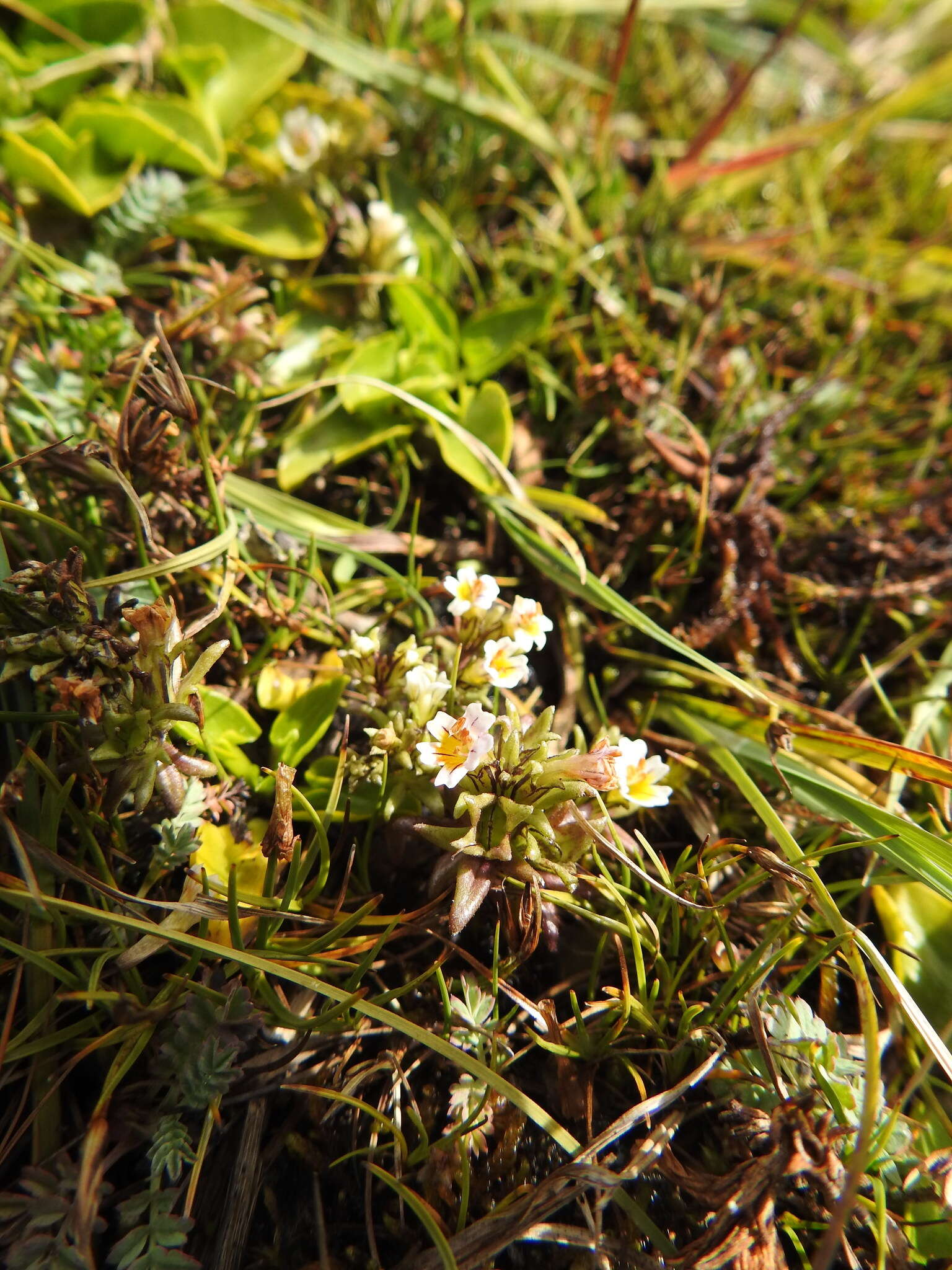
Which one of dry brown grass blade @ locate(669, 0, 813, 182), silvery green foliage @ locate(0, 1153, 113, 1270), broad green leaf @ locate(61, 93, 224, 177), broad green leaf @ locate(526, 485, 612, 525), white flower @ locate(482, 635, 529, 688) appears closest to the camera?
silvery green foliage @ locate(0, 1153, 113, 1270)

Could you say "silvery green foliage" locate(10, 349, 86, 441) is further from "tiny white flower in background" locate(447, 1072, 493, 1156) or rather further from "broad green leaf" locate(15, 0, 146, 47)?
"tiny white flower in background" locate(447, 1072, 493, 1156)

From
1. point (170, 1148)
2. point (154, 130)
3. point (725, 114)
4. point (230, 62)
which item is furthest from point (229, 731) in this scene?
point (725, 114)

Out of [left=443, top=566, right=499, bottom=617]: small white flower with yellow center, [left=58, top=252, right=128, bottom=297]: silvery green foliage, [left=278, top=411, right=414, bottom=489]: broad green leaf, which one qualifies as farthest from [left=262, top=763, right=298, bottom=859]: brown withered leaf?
[left=58, top=252, right=128, bottom=297]: silvery green foliage

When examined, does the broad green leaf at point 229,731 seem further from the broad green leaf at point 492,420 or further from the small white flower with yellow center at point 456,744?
the broad green leaf at point 492,420

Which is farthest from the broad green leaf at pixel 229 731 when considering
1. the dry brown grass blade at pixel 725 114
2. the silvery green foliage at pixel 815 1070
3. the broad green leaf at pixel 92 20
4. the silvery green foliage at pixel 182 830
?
the dry brown grass blade at pixel 725 114

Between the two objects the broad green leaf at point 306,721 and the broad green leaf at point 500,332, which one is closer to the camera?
the broad green leaf at point 306,721

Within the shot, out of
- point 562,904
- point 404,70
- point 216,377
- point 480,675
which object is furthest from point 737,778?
point 404,70
